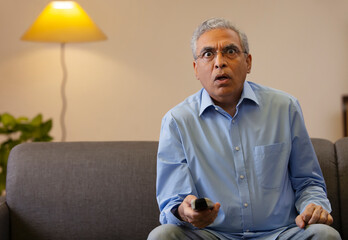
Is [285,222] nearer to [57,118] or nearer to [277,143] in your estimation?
[277,143]

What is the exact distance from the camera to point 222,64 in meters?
1.80

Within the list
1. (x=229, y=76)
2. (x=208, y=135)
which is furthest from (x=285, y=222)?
(x=229, y=76)

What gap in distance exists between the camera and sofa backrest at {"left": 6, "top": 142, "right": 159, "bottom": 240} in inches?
78.7

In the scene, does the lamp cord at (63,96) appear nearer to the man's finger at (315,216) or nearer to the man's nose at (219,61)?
the man's nose at (219,61)

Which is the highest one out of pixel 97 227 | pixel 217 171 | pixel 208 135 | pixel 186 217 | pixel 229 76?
pixel 229 76

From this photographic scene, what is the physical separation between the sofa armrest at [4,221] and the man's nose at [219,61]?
96 cm

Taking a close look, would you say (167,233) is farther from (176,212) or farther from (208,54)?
(208,54)

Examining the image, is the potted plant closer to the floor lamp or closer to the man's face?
the floor lamp

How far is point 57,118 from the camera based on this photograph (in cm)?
356

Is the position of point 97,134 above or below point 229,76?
below

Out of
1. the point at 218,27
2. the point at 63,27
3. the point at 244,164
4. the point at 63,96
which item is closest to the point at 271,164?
the point at 244,164

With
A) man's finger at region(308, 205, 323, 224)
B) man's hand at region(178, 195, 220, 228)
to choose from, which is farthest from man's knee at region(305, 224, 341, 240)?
man's hand at region(178, 195, 220, 228)

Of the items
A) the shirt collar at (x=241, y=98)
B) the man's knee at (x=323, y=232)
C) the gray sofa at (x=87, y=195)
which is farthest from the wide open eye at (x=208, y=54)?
the man's knee at (x=323, y=232)

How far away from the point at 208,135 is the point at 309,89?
6.24ft
